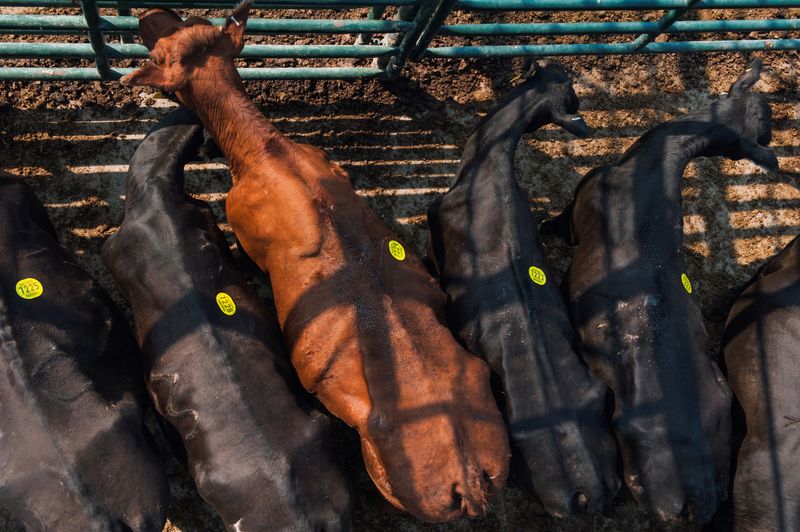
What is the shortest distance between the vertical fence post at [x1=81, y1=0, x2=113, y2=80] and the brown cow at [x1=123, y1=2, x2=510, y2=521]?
33 cm

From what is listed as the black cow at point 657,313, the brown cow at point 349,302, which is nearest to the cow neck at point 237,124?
the brown cow at point 349,302

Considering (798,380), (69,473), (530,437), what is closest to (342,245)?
(530,437)

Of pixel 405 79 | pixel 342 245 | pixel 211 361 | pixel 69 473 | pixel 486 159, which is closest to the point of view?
pixel 69 473

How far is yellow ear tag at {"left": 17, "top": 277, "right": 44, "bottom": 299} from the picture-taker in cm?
372

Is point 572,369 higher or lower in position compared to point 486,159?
lower

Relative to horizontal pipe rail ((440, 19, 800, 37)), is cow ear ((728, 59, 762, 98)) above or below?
below

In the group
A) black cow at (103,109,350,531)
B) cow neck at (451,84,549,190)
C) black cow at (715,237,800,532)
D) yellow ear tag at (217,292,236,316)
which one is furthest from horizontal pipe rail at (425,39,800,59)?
yellow ear tag at (217,292,236,316)

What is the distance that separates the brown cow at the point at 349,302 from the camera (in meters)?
3.56

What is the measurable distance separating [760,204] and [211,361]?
496 centimetres

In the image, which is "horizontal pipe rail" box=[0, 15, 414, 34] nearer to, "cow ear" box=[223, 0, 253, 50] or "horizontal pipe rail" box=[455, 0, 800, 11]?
"cow ear" box=[223, 0, 253, 50]

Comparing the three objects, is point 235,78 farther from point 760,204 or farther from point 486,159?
point 760,204

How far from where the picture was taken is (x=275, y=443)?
11.5 ft

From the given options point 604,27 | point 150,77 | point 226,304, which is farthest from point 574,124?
point 150,77

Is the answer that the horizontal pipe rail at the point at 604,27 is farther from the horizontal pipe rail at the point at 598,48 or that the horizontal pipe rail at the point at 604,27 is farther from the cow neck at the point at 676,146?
the cow neck at the point at 676,146
